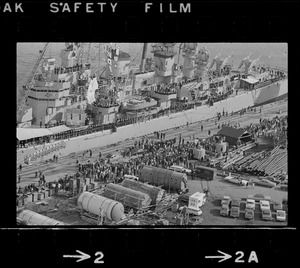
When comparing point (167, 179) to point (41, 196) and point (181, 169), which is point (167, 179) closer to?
point (181, 169)

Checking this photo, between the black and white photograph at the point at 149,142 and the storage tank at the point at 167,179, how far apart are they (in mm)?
15

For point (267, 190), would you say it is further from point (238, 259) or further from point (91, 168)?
point (91, 168)

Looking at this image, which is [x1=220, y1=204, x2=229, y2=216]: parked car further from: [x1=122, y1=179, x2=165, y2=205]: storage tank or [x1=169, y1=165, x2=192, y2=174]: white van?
[x1=169, y1=165, x2=192, y2=174]: white van

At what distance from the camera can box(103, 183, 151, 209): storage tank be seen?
349 inches

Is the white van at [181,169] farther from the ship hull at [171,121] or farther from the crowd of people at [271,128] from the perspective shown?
the crowd of people at [271,128]

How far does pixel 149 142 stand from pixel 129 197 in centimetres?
192

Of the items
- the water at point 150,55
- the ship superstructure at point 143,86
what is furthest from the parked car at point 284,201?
the water at point 150,55

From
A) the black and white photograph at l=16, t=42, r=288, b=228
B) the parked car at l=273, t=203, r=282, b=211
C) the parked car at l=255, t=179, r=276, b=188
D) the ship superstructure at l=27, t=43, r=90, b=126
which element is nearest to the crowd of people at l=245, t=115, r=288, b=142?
the black and white photograph at l=16, t=42, r=288, b=228

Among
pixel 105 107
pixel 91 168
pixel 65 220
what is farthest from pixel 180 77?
pixel 65 220

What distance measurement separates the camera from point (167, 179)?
933cm

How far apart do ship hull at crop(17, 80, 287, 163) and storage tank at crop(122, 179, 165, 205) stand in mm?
1543
